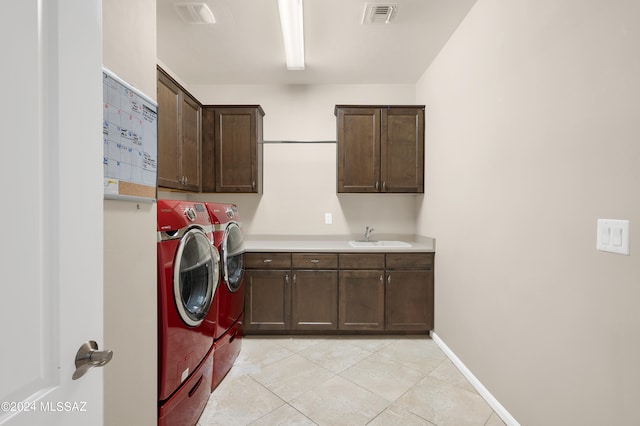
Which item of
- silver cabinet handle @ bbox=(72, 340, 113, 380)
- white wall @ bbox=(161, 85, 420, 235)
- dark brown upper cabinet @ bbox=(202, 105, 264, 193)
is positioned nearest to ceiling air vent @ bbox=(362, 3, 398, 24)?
white wall @ bbox=(161, 85, 420, 235)

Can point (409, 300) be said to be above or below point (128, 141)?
below

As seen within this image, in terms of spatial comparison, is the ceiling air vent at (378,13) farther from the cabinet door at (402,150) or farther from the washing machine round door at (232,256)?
the washing machine round door at (232,256)

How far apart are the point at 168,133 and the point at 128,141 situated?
139cm

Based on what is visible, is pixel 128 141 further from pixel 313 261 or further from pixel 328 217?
pixel 328 217

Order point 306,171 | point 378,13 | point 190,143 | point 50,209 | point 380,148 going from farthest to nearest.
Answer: point 306,171, point 380,148, point 190,143, point 378,13, point 50,209

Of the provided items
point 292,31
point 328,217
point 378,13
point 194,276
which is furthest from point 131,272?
point 328,217

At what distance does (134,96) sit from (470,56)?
2.22 m

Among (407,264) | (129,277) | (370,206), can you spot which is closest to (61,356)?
(129,277)

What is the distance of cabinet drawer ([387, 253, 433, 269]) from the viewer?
2.81 meters

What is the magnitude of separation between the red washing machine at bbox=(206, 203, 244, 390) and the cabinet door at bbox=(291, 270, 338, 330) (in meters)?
0.53

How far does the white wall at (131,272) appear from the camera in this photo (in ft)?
3.25

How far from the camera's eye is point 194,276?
1.67 m

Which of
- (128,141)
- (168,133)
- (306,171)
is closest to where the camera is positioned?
(128,141)

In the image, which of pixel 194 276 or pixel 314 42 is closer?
pixel 194 276
